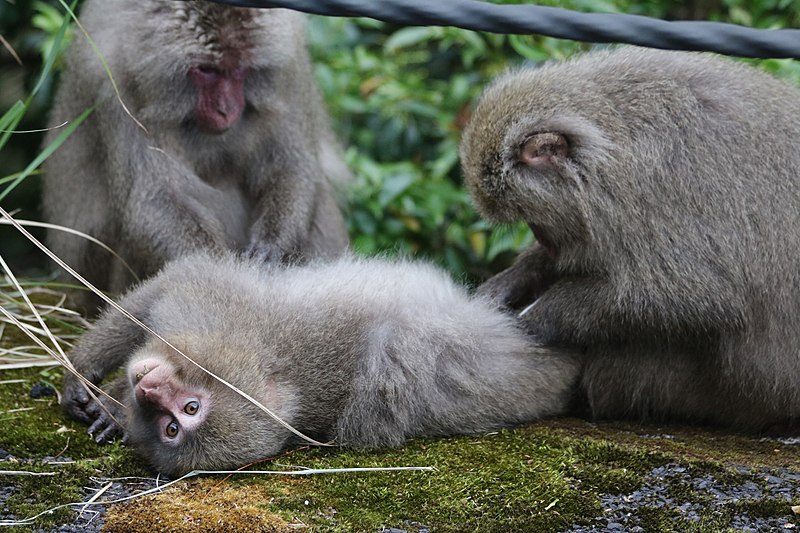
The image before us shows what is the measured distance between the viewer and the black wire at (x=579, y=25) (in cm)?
268

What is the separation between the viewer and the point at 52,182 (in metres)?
6.02

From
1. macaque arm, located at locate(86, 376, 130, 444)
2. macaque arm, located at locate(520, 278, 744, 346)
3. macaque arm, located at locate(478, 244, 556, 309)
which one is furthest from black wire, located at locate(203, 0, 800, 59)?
macaque arm, located at locate(478, 244, 556, 309)

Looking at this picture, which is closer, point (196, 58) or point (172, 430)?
point (172, 430)

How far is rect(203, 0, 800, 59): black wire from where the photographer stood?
105 inches

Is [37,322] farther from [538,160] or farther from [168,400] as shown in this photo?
[538,160]

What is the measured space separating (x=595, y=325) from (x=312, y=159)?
2.20 m

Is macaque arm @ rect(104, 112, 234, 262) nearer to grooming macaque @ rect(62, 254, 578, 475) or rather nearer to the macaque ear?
grooming macaque @ rect(62, 254, 578, 475)

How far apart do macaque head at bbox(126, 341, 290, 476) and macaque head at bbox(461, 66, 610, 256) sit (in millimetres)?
1364

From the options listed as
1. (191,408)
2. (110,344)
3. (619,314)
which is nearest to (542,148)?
(619,314)

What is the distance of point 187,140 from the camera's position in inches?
209

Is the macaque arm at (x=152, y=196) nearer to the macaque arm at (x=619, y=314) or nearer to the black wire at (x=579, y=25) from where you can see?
the macaque arm at (x=619, y=314)

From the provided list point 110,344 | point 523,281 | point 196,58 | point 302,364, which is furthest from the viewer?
point 196,58

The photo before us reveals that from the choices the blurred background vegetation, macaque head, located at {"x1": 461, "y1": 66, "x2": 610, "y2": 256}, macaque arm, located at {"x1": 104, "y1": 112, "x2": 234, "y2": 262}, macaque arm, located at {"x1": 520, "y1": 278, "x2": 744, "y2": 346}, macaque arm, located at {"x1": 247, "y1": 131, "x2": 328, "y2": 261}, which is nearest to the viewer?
macaque arm, located at {"x1": 520, "y1": 278, "x2": 744, "y2": 346}

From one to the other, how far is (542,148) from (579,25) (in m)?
1.45
